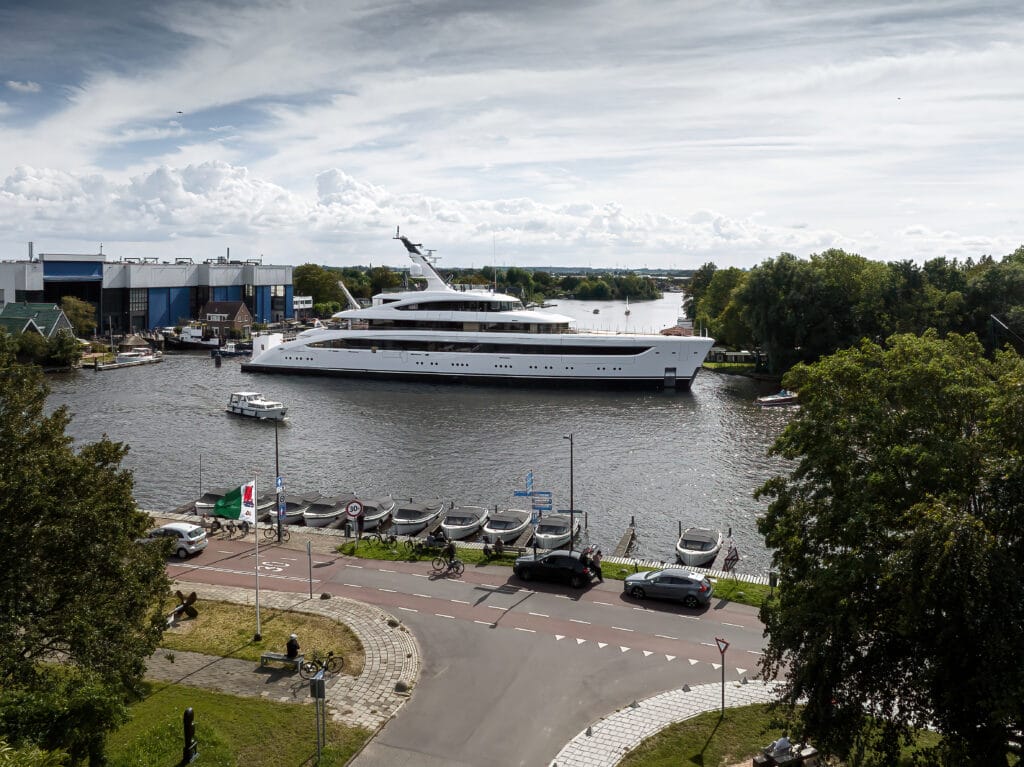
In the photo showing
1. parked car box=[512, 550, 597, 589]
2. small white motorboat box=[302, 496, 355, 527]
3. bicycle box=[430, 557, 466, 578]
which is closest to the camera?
parked car box=[512, 550, 597, 589]

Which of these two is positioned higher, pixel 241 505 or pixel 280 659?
pixel 241 505

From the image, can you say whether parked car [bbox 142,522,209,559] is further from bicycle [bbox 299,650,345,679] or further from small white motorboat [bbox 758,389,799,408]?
small white motorboat [bbox 758,389,799,408]

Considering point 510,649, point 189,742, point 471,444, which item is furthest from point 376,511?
point 189,742

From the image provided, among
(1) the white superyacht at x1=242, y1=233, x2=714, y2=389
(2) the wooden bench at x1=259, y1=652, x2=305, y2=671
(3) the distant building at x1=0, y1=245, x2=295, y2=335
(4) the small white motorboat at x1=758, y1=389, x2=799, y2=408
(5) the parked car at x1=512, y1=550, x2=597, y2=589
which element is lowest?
(2) the wooden bench at x1=259, y1=652, x2=305, y2=671

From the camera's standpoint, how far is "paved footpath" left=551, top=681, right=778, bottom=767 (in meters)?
12.0

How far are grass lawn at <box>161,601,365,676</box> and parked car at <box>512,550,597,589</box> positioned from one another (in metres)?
4.80

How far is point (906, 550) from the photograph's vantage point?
9047mm

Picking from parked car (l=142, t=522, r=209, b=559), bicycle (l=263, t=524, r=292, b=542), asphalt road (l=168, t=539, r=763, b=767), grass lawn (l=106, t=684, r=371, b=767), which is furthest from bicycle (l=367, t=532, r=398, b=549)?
grass lawn (l=106, t=684, r=371, b=767)

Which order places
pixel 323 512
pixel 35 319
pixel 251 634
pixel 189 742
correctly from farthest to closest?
1. pixel 35 319
2. pixel 323 512
3. pixel 251 634
4. pixel 189 742

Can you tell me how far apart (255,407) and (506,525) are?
988 inches

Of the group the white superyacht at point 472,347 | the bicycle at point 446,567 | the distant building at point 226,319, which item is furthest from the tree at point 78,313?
the bicycle at point 446,567

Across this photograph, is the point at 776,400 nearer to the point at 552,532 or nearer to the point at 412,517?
the point at 552,532

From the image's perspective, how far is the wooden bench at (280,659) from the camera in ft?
48.6

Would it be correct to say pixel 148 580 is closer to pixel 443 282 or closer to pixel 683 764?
pixel 683 764
